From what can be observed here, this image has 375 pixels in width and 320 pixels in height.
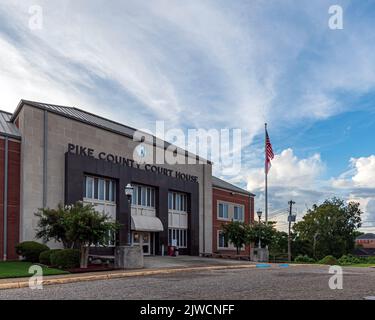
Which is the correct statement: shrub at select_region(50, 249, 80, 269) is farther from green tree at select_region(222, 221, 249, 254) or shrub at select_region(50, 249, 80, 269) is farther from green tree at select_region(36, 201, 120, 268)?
green tree at select_region(222, 221, 249, 254)

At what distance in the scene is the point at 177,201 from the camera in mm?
45219

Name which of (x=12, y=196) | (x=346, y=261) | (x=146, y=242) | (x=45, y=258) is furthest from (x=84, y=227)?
(x=346, y=261)

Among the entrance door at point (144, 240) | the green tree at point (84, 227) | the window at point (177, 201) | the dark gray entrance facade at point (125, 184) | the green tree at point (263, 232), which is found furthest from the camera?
the window at point (177, 201)

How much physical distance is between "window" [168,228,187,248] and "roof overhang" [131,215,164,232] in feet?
8.74

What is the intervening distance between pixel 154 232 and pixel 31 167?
1410 cm

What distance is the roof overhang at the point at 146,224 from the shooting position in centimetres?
3821

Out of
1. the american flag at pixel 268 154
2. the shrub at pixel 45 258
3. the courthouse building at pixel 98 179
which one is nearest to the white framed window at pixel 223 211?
the courthouse building at pixel 98 179

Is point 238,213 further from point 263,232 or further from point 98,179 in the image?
point 98,179

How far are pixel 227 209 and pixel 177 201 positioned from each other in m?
10.0

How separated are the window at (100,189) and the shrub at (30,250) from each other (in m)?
7.06

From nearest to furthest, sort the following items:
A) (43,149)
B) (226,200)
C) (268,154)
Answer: (43,149) < (268,154) < (226,200)

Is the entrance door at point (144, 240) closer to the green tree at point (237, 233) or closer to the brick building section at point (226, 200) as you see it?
the green tree at point (237, 233)
